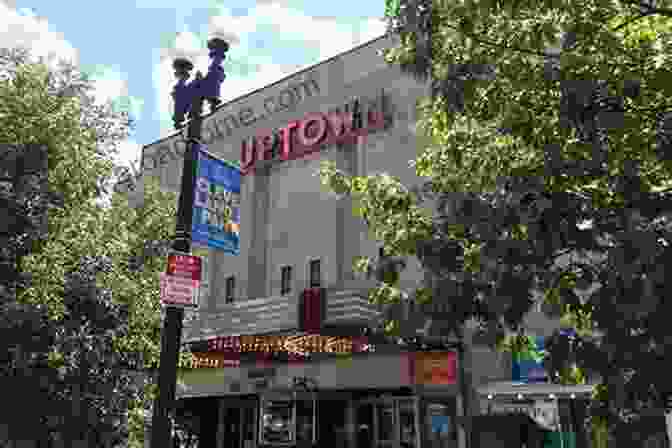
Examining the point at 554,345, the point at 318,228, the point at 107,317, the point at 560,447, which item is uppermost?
the point at 318,228

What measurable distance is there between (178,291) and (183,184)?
145cm

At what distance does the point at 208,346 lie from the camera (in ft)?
71.9

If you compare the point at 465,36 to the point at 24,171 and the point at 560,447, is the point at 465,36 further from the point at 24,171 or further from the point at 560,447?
the point at 560,447

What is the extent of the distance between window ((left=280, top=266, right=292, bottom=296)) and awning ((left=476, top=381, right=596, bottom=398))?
8451mm

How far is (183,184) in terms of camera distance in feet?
29.0

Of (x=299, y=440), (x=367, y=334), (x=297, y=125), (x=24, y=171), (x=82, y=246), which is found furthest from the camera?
(x=297, y=125)

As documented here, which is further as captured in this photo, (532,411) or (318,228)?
(318,228)

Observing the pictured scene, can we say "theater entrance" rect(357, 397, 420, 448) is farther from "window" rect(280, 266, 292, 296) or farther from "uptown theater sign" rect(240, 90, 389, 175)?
"uptown theater sign" rect(240, 90, 389, 175)

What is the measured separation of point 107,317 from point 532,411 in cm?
1210

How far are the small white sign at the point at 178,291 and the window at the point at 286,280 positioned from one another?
16214 mm

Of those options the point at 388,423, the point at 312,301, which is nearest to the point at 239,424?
the point at 388,423

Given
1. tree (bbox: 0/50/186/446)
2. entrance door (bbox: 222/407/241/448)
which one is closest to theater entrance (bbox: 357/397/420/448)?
entrance door (bbox: 222/407/241/448)

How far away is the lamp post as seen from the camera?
7.72 m

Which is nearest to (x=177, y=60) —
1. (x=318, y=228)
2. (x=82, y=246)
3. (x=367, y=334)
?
(x=82, y=246)
